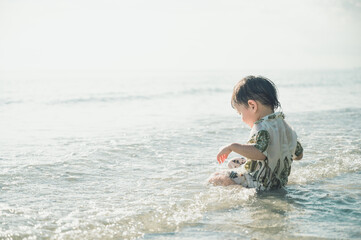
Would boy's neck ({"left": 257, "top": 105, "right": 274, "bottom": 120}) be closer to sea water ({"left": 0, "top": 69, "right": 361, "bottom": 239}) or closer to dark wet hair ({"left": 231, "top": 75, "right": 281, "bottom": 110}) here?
dark wet hair ({"left": 231, "top": 75, "right": 281, "bottom": 110})

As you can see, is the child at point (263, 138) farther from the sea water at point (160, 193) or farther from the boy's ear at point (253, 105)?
the sea water at point (160, 193)

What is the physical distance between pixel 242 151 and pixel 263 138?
26 cm

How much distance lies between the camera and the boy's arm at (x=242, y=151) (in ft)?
11.2

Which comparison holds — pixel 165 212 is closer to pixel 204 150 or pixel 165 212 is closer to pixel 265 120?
pixel 265 120

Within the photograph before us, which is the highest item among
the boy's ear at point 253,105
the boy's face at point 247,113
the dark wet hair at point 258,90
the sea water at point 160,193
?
the dark wet hair at point 258,90

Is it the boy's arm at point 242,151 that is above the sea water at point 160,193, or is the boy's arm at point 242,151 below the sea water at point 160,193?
above

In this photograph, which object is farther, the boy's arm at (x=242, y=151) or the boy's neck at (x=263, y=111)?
the boy's neck at (x=263, y=111)

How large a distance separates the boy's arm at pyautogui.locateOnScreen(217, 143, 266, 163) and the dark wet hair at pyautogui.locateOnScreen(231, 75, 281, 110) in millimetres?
500

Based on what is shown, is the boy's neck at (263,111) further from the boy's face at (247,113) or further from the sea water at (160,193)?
the sea water at (160,193)

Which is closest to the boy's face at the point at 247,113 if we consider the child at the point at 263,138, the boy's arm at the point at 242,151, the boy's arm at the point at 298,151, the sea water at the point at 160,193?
the child at the point at 263,138


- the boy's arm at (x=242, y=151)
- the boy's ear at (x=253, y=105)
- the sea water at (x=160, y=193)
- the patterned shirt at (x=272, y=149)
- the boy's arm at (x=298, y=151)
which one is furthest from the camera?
the boy's arm at (x=298, y=151)

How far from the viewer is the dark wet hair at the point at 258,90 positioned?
367 cm

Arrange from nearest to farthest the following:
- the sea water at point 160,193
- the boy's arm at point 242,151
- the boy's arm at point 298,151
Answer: the sea water at point 160,193 → the boy's arm at point 242,151 → the boy's arm at point 298,151

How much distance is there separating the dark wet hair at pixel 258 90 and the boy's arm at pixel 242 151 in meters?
0.50
